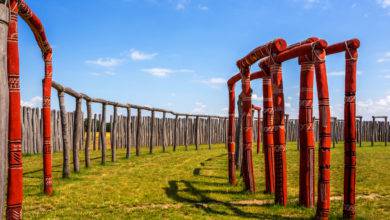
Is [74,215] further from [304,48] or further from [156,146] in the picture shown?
[156,146]

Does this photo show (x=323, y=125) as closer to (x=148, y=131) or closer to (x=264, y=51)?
(x=264, y=51)

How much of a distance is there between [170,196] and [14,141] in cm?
372

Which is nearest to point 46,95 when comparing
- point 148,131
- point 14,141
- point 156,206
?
point 156,206

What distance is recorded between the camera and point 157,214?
6.32 meters

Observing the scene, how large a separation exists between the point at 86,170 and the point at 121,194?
12.3 ft

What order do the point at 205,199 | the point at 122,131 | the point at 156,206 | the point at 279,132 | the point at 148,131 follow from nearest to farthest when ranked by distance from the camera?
the point at 279,132
the point at 156,206
the point at 205,199
the point at 122,131
the point at 148,131

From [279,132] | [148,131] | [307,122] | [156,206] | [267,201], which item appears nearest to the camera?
[307,122]

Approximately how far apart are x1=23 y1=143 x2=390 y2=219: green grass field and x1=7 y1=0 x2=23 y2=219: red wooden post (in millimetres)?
1758

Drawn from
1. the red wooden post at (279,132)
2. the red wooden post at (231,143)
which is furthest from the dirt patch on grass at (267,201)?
the red wooden post at (231,143)

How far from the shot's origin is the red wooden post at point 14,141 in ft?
14.5

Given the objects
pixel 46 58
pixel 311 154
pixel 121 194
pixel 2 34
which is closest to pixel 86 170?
pixel 121 194

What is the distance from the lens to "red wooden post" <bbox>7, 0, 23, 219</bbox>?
4434 millimetres

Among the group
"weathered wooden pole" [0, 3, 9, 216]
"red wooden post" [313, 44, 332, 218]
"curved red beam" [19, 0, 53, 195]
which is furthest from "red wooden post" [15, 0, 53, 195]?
"red wooden post" [313, 44, 332, 218]

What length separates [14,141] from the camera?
447cm
